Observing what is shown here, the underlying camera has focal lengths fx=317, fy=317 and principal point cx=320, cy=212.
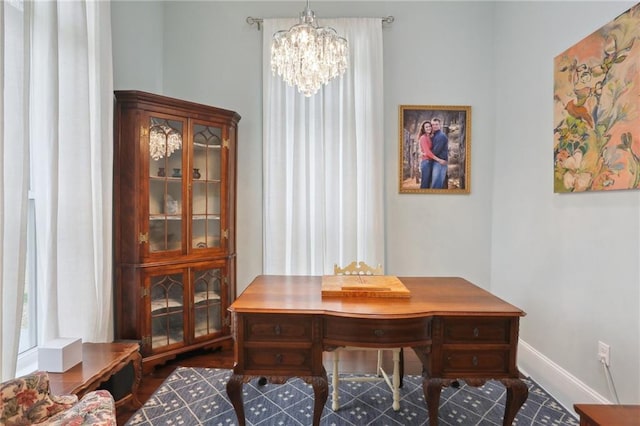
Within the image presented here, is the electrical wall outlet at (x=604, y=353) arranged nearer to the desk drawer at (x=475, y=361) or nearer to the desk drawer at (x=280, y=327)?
the desk drawer at (x=475, y=361)

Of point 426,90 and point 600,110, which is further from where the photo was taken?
point 426,90

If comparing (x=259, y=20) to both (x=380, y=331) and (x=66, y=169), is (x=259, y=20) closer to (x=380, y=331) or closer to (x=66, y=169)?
(x=66, y=169)

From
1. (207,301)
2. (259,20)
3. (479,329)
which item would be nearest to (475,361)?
(479,329)

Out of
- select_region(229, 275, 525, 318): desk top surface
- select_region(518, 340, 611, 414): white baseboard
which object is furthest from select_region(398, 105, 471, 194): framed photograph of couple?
select_region(518, 340, 611, 414): white baseboard

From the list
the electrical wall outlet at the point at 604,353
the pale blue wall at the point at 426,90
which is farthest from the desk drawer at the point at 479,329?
the pale blue wall at the point at 426,90

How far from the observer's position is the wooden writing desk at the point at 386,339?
60.1 inches

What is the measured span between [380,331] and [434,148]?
206 centimetres

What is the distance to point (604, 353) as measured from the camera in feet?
5.98

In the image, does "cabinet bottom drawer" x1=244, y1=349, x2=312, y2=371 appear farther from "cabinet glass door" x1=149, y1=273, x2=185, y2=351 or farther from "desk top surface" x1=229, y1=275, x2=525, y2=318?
"cabinet glass door" x1=149, y1=273, x2=185, y2=351

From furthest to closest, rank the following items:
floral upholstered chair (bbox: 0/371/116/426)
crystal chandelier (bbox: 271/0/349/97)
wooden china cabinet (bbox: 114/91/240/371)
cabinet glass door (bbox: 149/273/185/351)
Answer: cabinet glass door (bbox: 149/273/185/351)
wooden china cabinet (bbox: 114/91/240/371)
crystal chandelier (bbox: 271/0/349/97)
floral upholstered chair (bbox: 0/371/116/426)

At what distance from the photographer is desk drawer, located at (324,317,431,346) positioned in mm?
1511

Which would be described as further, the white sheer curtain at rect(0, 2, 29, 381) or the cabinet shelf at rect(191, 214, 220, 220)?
the cabinet shelf at rect(191, 214, 220, 220)

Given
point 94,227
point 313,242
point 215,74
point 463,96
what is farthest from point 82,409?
point 463,96

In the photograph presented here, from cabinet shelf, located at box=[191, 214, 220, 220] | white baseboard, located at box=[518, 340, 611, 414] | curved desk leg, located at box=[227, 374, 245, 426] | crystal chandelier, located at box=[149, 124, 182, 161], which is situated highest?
crystal chandelier, located at box=[149, 124, 182, 161]
